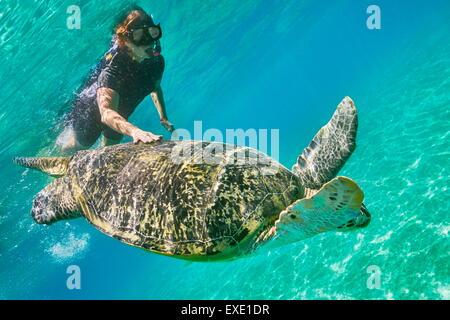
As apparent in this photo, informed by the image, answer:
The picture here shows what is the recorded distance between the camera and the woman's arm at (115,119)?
3.08 metres

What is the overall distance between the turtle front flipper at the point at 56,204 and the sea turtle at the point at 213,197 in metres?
0.19

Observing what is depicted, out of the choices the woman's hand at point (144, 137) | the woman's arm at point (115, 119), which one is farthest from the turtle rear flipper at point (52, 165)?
the woman's hand at point (144, 137)

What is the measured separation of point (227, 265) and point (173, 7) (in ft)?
44.1

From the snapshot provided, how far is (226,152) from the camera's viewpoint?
10.8ft

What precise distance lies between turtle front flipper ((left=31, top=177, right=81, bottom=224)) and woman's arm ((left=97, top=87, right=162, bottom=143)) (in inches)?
40.1

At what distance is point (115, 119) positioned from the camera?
3.92m

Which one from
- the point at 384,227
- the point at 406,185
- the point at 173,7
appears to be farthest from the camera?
the point at 173,7

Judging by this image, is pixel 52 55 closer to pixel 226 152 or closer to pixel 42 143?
pixel 42 143

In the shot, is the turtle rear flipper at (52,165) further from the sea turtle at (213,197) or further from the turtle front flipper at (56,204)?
the sea turtle at (213,197)

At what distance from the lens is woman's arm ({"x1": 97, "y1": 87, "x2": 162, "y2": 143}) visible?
308 centimetres

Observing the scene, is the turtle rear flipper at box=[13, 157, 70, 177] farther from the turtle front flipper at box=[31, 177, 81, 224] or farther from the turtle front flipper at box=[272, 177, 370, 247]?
the turtle front flipper at box=[272, 177, 370, 247]

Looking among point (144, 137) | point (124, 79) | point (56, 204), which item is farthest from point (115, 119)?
point (124, 79)

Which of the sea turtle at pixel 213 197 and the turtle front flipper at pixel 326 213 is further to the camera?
the sea turtle at pixel 213 197
